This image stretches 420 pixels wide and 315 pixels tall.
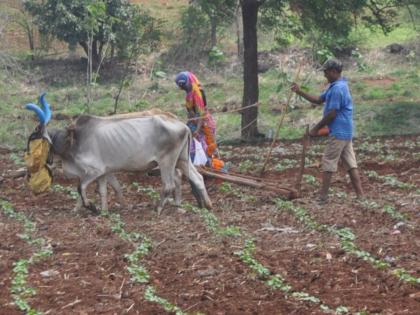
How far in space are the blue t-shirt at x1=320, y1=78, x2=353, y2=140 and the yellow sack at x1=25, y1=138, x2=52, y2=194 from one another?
137 inches

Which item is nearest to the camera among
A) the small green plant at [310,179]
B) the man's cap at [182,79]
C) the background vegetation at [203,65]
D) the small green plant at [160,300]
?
the small green plant at [160,300]

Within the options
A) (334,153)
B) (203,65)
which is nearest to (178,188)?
(334,153)

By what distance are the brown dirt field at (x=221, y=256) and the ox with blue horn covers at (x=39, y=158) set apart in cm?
44

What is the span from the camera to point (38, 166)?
9266 mm

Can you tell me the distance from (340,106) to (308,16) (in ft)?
27.6

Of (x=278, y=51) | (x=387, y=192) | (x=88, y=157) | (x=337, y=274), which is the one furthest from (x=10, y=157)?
(x=278, y=51)

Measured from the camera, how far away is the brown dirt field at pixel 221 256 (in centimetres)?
592

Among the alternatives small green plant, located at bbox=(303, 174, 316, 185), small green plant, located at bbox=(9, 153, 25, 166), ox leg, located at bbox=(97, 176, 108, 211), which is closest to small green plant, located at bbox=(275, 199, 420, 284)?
small green plant, located at bbox=(303, 174, 316, 185)

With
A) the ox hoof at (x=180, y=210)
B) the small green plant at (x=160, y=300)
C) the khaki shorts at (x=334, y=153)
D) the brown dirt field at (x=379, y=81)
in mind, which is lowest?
the brown dirt field at (x=379, y=81)

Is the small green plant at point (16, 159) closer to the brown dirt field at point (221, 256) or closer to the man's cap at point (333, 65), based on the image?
the brown dirt field at point (221, 256)

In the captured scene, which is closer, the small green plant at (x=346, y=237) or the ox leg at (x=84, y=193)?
the small green plant at (x=346, y=237)

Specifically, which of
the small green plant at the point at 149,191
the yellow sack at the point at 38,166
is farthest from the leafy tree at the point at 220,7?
the yellow sack at the point at 38,166

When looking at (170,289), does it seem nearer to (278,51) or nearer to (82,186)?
(82,186)

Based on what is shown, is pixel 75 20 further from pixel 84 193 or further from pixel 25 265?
pixel 25 265
